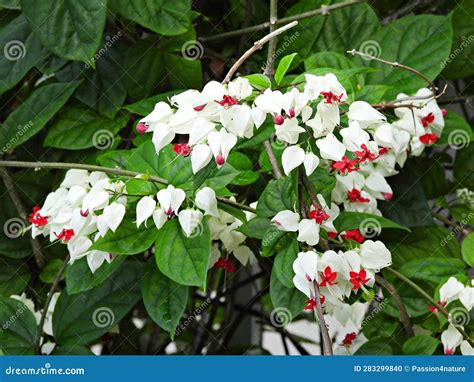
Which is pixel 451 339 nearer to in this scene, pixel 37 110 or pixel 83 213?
pixel 83 213

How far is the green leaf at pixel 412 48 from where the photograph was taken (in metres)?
1.19

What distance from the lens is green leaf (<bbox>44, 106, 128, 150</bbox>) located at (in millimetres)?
1184

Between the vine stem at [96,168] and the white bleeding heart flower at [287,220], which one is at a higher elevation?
the vine stem at [96,168]

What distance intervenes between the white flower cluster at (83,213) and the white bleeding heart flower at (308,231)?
0.20 meters

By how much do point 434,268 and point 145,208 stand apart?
394 millimetres

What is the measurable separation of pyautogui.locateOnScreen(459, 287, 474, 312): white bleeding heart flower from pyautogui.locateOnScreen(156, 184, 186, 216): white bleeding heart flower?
1.19 ft

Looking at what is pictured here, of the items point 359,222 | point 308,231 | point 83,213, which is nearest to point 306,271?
point 308,231

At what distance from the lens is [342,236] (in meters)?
1.05

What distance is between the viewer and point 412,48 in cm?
122

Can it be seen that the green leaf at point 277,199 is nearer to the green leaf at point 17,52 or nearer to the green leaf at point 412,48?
the green leaf at point 412,48
